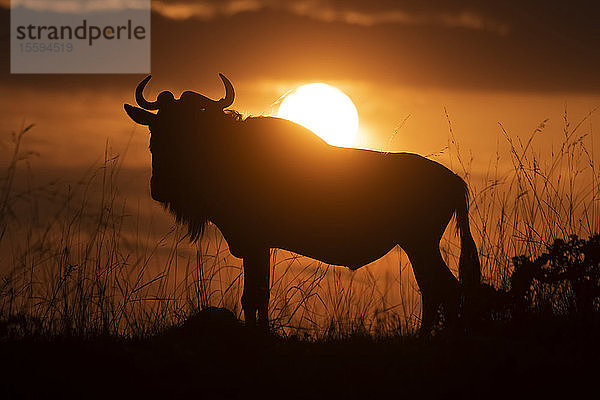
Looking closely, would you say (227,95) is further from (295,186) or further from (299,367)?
(299,367)

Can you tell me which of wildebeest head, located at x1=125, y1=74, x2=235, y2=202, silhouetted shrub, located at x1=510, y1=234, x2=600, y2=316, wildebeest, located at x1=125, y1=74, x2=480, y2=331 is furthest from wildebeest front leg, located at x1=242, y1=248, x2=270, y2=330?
silhouetted shrub, located at x1=510, y1=234, x2=600, y2=316

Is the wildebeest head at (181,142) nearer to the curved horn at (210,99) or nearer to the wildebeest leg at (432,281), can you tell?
the curved horn at (210,99)

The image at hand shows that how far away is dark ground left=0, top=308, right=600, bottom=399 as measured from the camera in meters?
4.17

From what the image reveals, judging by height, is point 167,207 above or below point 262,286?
above

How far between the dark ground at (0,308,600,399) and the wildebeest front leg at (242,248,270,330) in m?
1.44

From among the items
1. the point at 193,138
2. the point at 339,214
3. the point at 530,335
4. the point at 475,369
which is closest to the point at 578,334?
the point at 530,335

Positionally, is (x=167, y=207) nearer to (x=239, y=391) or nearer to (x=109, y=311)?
(x=109, y=311)

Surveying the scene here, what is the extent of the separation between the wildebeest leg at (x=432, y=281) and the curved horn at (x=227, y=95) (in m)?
2.26

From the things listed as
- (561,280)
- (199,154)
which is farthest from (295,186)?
(561,280)

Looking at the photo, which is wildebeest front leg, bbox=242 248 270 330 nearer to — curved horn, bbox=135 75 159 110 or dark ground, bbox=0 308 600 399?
dark ground, bbox=0 308 600 399

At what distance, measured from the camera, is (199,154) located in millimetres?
7414

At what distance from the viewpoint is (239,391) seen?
418 cm

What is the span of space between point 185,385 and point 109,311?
6.13 ft

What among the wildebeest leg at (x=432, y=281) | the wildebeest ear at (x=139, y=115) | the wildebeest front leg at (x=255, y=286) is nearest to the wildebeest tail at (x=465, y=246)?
the wildebeest leg at (x=432, y=281)
